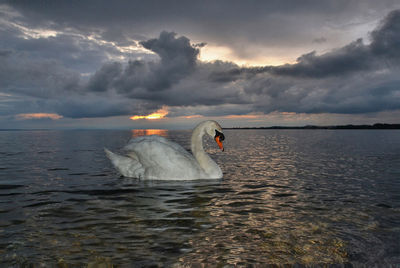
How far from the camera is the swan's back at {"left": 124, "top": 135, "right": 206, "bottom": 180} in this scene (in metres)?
10.5

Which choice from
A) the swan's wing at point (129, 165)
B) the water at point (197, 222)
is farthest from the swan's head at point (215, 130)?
the swan's wing at point (129, 165)

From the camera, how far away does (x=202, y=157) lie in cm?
1149

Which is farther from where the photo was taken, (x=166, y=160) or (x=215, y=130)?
(x=215, y=130)

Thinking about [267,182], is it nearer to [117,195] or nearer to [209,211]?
[209,211]

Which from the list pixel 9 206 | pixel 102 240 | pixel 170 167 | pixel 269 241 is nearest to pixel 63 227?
pixel 102 240

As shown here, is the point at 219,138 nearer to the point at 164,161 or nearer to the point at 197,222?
the point at 164,161

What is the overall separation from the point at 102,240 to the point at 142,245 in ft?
2.66

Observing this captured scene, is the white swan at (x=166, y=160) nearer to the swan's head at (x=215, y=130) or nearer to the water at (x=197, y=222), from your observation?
the swan's head at (x=215, y=130)

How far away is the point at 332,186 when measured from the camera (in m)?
10.9

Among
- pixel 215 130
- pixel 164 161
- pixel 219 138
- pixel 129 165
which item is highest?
pixel 215 130

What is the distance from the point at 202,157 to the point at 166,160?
1634 mm

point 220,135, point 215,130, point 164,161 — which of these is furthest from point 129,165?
point 220,135

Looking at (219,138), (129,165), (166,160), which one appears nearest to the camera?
(166,160)

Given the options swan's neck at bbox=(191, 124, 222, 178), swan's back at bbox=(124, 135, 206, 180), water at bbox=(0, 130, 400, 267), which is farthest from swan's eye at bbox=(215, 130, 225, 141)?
water at bbox=(0, 130, 400, 267)
